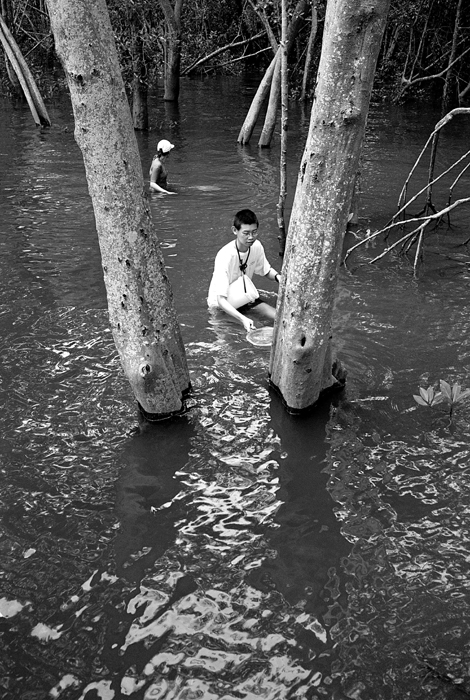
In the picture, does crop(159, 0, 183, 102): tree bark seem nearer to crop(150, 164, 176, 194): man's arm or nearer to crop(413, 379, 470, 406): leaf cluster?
crop(150, 164, 176, 194): man's arm

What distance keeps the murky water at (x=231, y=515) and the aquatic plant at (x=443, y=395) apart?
15 cm

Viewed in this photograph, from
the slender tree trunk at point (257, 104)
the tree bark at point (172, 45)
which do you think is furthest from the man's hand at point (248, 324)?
the tree bark at point (172, 45)

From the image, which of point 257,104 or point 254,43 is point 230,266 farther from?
→ point 254,43

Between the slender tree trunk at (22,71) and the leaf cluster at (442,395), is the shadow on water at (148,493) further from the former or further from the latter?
the slender tree trunk at (22,71)

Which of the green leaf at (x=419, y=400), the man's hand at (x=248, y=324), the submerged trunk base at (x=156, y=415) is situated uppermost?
the man's hand at (x=248, y=324)

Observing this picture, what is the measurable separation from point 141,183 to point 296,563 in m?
2.67

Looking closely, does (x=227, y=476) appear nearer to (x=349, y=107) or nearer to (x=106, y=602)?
(x=106, y=602)

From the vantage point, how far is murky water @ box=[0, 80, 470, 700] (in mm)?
3393

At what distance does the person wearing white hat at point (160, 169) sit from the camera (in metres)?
10.8

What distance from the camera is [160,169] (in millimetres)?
11234

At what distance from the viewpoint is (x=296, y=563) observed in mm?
3998

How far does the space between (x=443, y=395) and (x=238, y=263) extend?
2.60 meters

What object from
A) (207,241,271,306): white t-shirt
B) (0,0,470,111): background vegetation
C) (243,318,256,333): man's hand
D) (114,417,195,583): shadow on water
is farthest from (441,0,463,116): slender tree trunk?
(114,417,195,583): shadow on water

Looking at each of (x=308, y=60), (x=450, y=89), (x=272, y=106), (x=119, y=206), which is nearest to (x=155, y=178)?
(x=272, y=106)
